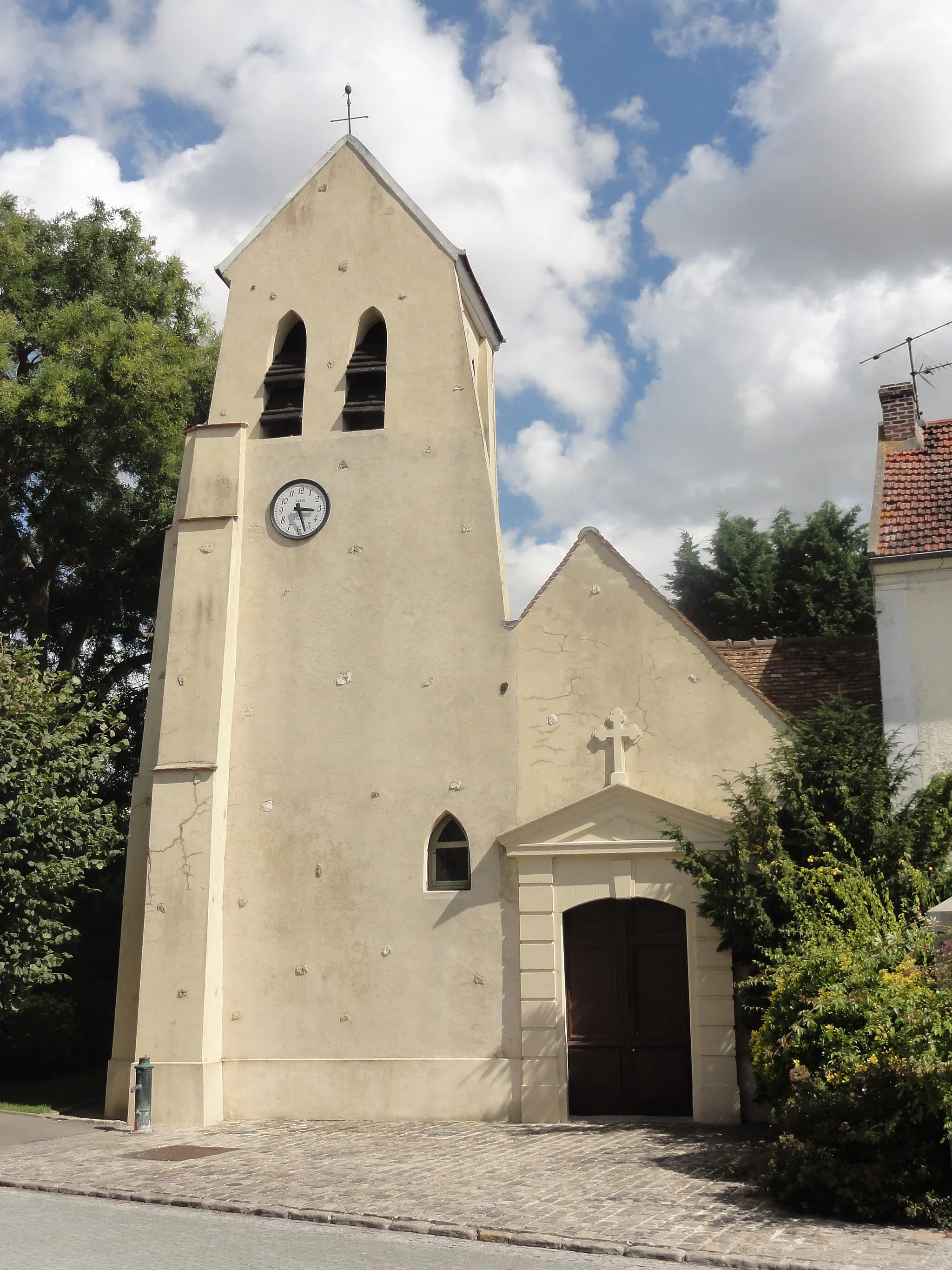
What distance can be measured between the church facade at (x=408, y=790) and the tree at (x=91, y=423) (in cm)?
491

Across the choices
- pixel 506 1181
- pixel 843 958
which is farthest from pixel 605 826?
pixel 506 1181

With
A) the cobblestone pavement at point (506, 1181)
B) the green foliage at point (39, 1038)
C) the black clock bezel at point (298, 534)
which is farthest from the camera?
the green foliage at point (39, 1038)

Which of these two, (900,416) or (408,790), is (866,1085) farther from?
(900,416)

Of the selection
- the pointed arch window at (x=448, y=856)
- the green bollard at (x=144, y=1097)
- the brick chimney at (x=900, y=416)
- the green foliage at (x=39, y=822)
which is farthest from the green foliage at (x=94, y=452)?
the brick chimney at (x=900, y=416)

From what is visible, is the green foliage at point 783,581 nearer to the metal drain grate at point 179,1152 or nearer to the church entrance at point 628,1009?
the church entrance at point 628,1009

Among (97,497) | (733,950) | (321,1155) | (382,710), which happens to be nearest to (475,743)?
(382,710)

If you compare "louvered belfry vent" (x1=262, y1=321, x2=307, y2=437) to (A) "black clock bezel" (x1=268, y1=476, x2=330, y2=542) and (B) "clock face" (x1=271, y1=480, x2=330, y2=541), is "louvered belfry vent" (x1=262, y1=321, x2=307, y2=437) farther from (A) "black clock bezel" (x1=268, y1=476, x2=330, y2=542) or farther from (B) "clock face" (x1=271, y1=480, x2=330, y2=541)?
(B) "clock face" (x1=271, y1=480, x2=330, y2=541)

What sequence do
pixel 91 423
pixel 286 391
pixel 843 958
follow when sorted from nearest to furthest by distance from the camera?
pixel 843 958 → pixel 286 391 → pixel 91 423

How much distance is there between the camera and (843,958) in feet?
35.1

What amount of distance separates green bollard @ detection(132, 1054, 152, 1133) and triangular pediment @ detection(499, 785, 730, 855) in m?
5.15

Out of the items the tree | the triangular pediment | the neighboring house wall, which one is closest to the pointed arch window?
the triangular pediment

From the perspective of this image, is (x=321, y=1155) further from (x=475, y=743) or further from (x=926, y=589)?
(x=926, y=589)

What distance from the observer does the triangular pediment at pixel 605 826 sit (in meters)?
14.4

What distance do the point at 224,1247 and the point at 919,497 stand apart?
12093mm
